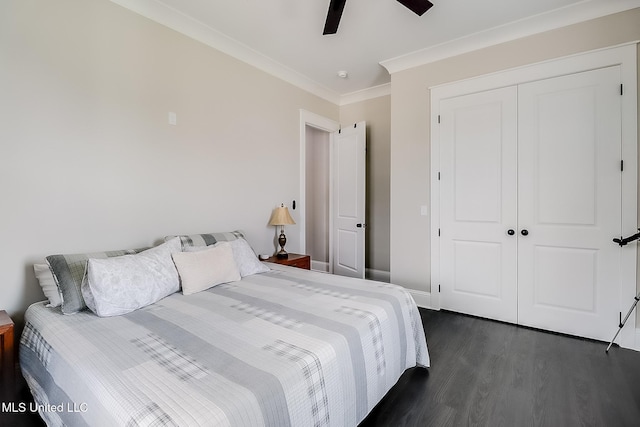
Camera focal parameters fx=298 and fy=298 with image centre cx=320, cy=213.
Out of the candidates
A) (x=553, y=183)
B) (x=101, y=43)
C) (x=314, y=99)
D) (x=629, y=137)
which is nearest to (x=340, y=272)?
(x=314, y=99)

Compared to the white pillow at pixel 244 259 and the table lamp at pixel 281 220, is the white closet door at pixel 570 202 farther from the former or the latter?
the white pillow at pixel 244 259

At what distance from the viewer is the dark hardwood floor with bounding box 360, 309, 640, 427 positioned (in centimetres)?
160

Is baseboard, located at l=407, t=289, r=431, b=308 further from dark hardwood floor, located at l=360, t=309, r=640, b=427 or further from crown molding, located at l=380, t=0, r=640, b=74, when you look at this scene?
crown molding, located at l=380, t=0, r=640, b=74

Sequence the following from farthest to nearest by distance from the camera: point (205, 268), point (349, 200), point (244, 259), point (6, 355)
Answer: point (349, 200) < point (244, 259) < point (205, 268) < point (6, 355)

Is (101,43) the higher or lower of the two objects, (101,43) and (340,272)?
the higher

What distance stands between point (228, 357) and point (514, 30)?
341 centimetres

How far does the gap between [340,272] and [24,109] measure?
3.67 meters

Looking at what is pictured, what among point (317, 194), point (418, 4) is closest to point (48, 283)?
point (418, 4)

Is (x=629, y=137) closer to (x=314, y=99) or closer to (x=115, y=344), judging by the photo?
(x=314, y=99)

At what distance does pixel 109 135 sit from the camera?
7.10 feet

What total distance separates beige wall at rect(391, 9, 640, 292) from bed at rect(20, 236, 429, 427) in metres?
1.46

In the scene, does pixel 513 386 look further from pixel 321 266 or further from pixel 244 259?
pixel 321 266

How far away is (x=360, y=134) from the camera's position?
4.02 metres

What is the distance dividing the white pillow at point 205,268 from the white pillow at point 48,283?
0.62 meters
